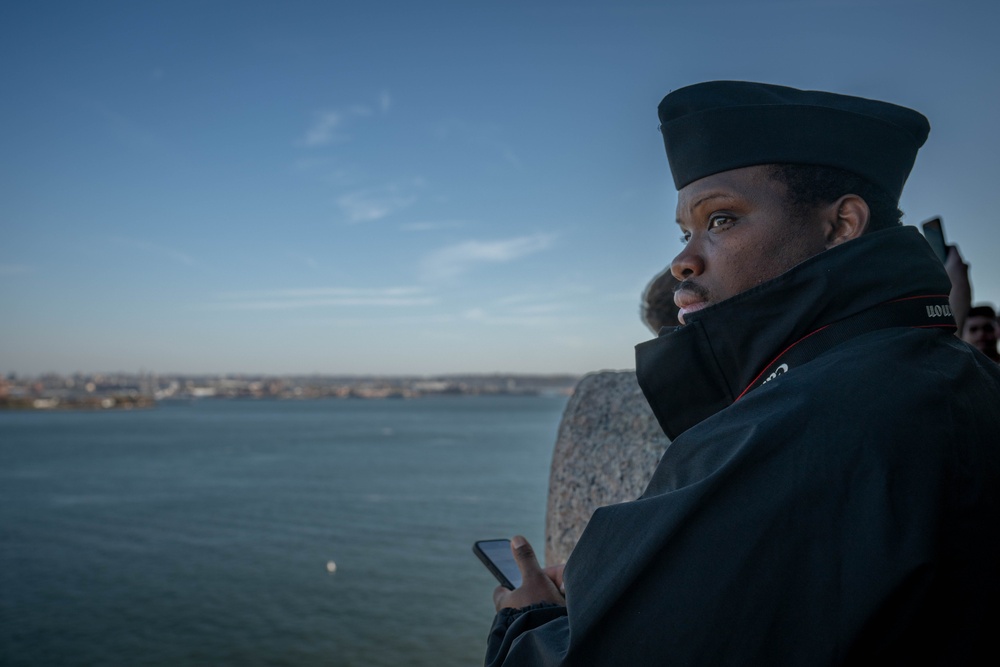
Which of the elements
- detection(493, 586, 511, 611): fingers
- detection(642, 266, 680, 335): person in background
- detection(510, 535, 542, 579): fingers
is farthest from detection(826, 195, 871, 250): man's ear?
detection(642, 266, 680, 335): person in background

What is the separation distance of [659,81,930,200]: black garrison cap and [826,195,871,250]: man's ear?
75 millimetres

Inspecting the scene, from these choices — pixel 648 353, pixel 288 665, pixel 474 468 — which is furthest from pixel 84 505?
pixel 648 353

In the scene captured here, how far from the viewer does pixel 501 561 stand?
212 cm

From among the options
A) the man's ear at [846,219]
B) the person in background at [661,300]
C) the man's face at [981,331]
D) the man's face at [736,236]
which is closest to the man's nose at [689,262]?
the man's face at [736,236]

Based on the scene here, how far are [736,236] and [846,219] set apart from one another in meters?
0.23

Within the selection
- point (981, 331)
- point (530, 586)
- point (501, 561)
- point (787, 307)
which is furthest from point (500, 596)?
point (981, 331)

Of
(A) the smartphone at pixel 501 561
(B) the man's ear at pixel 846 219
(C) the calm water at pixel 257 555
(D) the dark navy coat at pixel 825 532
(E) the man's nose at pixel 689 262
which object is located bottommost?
(C) the calm water at pixel 257 555

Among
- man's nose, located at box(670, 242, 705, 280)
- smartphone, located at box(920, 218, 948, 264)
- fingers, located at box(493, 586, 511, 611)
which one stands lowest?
fingers, located at box(493, 586, 511, 611)

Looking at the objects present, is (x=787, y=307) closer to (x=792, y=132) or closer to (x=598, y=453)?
(x=792, y=132)

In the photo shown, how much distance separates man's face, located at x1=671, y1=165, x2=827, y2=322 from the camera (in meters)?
1.64

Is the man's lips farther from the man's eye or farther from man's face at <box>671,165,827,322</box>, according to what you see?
the man's eye

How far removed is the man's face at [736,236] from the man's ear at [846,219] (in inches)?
1.1

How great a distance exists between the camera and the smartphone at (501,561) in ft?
6.48

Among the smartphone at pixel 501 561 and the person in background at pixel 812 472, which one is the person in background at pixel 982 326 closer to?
the person in background at pixel 812 472
